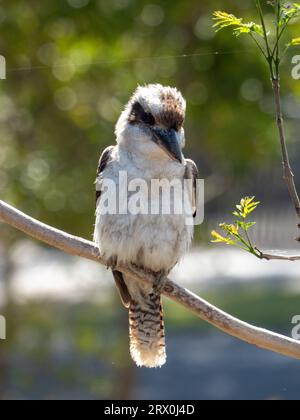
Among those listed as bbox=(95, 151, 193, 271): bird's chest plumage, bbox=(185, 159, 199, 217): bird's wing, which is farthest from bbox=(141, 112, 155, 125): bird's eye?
bbox=(185, 159, 199, 217): bird's wing

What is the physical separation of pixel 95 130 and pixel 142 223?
2.38 meters

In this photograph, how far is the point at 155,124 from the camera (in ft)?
10.6

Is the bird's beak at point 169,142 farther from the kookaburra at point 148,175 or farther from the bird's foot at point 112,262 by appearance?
the bird's foot at point 112,262

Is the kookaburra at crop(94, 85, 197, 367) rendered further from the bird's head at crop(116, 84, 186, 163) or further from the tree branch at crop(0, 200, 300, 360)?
the tree branch at crop(0, 200, 300, 360)

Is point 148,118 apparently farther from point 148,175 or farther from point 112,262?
point 112,262

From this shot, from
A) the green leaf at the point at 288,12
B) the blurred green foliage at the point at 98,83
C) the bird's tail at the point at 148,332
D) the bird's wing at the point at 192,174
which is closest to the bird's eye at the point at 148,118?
the bird's wing at the point at 192,174

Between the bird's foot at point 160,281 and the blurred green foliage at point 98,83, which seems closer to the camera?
the bird's foot at point 160,281

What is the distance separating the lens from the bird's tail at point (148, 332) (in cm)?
354

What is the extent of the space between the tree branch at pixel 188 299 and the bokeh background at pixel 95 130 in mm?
2005

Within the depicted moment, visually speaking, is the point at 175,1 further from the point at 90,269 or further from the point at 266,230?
the point at 90,269

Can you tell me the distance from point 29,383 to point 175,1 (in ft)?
9.84

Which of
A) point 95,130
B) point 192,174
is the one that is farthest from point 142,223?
point 95,130

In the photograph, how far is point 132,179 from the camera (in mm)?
3289
